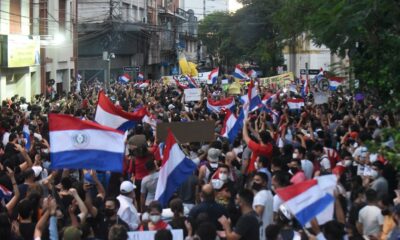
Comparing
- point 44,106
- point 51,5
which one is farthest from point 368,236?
point 51,5

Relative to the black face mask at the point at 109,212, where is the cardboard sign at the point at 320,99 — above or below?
above

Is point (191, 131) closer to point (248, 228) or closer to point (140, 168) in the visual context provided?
point (140, 168)

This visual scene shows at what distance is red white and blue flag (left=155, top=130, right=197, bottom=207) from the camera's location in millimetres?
9133

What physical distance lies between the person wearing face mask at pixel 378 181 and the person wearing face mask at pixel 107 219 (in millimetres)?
2966

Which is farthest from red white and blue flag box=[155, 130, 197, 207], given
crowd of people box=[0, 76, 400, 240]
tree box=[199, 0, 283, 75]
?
tree box=[199, 0, 283, 75]

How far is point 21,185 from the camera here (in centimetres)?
930

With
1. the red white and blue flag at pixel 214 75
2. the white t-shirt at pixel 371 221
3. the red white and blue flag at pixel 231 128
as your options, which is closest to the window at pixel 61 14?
the red white and blue flag at pixel 214 75

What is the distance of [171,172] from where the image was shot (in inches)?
362

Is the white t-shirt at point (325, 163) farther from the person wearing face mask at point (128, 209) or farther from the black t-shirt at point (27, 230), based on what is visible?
the black t-shirt at point (27, 230)

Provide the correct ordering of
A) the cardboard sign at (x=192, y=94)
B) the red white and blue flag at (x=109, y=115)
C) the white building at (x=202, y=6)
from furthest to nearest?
1. the white building at (x=202, y=6)
2. the cardboard sign at (x=192, y=94)
3. the red white and blue flag at (x=109, y=115)

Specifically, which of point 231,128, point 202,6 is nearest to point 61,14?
point 231,128

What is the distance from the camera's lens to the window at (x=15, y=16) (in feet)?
107

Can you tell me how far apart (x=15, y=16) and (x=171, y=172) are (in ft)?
83.5

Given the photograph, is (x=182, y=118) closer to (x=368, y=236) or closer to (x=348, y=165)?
(x=348, y=165)
